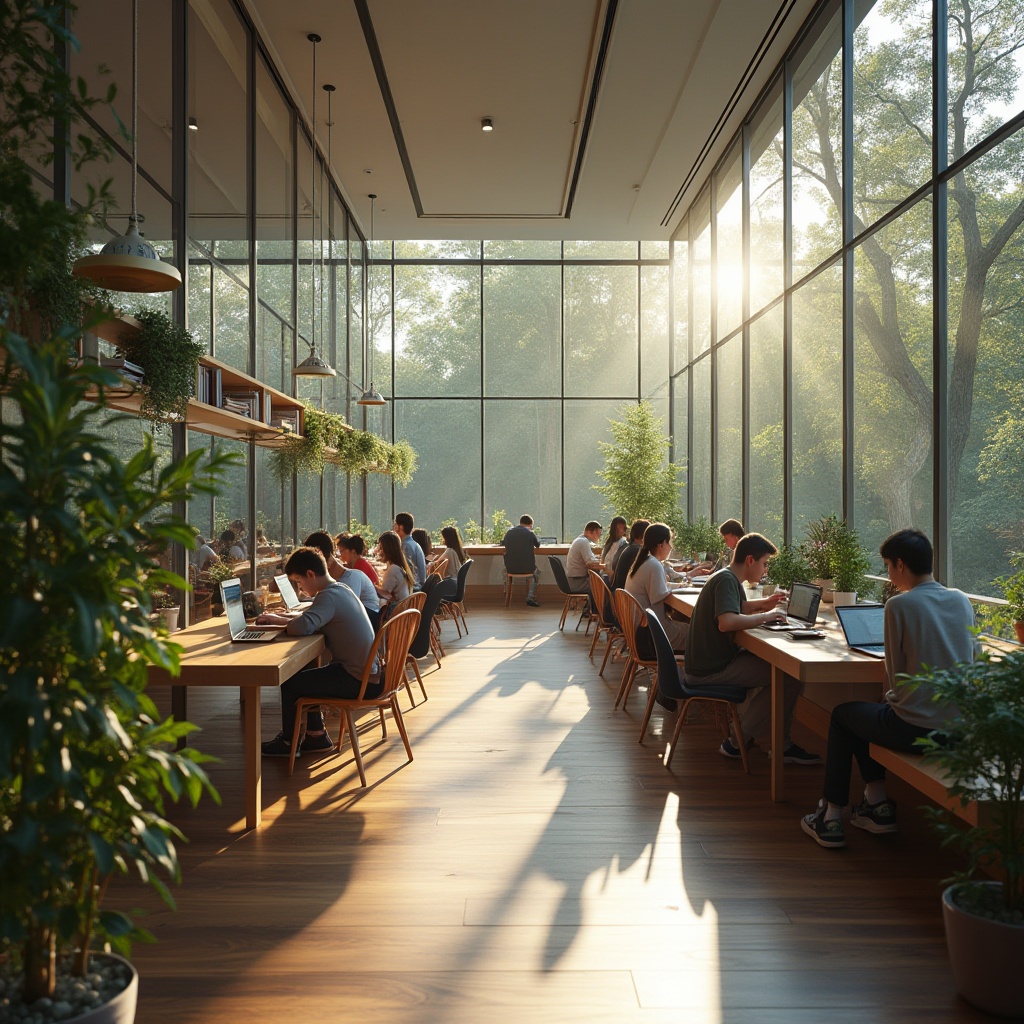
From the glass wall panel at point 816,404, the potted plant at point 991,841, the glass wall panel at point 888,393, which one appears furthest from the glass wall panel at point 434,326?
the potted plant at point 991,841

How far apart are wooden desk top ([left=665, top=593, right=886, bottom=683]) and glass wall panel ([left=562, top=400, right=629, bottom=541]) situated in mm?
9111

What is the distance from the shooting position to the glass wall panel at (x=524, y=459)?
13523 mm

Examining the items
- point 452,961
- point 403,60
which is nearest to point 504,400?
point 403,60

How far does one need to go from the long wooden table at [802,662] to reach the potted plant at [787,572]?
1159mm

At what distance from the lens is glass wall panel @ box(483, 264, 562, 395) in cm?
1332

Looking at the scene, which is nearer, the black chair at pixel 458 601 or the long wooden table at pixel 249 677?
the long wooden table at pixel 249 677

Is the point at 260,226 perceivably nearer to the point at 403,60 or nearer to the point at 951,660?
the point at 403,60

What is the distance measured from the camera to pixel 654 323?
1323 centimetres

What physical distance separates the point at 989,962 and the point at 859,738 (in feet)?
3.96

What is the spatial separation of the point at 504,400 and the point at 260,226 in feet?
23.8

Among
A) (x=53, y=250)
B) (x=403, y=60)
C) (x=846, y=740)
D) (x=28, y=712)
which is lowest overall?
(x=846, y=740)

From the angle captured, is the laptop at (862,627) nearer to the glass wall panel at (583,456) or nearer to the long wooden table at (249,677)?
the long wooden table at (249,677)

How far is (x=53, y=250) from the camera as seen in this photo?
210cm

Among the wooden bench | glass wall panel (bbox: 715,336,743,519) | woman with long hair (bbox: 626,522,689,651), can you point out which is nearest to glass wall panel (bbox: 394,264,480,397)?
glass wall panel (bbox: 715,336,743,519)
